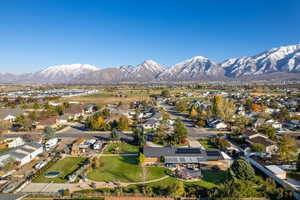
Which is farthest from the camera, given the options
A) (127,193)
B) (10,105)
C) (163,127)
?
(10,105)

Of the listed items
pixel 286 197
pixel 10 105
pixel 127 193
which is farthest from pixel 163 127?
pixel 10 105

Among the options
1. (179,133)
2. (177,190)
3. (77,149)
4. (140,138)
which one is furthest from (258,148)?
(77,149)

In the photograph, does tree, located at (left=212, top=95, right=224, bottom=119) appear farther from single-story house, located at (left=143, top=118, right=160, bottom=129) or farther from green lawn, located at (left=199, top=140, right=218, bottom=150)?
single-story house, located at (left=143, top=118, right=160, bottom=129)

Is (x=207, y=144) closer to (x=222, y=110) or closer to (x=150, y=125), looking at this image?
(x=150, y=125)

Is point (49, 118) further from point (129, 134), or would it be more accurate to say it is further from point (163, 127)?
point (163, 127)

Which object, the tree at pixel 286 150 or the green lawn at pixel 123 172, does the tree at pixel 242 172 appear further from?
the tree at pixel 286 150

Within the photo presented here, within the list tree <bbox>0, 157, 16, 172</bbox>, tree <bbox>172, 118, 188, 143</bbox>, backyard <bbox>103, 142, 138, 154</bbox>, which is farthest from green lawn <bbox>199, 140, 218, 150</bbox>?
tree <bbox>0, 157, 16, 172</bbox>

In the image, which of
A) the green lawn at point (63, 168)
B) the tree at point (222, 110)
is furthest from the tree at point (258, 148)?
the green lawn at point (63, 168)
